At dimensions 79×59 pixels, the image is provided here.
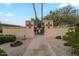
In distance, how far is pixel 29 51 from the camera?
2.54 metres

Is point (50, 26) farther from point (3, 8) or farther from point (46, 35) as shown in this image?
point (3, 8)

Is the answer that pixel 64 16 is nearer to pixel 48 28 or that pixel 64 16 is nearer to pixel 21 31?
pixel 48 28

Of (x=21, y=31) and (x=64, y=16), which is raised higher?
(x=64, y=16)

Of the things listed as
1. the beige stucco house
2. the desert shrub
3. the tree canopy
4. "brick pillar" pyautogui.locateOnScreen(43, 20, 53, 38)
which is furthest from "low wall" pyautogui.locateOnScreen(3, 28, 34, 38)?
the desert shrub

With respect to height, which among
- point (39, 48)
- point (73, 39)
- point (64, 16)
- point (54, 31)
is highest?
point (64, 16)

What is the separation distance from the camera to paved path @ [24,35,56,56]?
253 cm

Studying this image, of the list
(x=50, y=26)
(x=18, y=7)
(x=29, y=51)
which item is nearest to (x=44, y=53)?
(x=29, y=51)

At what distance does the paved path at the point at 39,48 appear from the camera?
2525 mm

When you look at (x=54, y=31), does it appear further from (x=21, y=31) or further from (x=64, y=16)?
(x=21, y=31)

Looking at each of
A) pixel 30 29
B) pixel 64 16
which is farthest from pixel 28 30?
pixel 64 16

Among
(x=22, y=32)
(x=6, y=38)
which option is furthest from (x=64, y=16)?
(x=6, y=38)

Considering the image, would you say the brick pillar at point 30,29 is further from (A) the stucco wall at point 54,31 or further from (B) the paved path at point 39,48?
(A) the stucco wall at point 54,31

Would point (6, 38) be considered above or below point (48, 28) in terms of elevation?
below

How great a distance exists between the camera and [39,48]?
253cm
